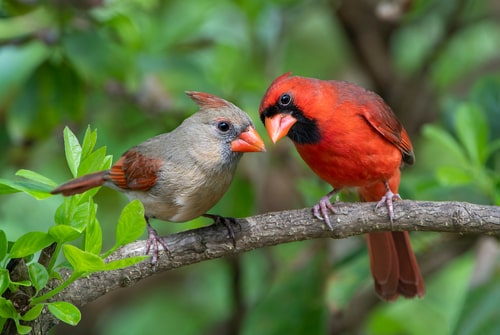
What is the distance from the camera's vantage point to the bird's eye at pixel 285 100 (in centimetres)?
261

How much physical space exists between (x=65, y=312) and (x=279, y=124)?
101 cm

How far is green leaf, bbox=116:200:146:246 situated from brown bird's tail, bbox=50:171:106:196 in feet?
0.36

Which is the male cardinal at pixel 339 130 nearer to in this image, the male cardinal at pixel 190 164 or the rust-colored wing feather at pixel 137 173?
the male cardinal at pixel 190 164

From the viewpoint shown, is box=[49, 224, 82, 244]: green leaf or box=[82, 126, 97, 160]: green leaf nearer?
box=[49, 224, 82, 244]: green leaf

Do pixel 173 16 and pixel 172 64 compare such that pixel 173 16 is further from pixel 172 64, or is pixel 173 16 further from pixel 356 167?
pixel 356 167

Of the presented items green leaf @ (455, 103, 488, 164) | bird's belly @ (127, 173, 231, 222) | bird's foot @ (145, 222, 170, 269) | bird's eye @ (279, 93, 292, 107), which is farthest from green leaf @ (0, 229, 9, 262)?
green leaf @ (455, 103, 488, 164)

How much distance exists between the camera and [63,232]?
186 cm

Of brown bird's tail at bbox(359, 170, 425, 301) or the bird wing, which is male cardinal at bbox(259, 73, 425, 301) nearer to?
the bird wing

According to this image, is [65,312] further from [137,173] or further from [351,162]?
[351,162]

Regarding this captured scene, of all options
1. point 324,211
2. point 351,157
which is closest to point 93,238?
point 324,211

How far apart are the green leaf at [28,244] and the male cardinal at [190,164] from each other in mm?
417

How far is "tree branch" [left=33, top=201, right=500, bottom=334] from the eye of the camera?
2.13 m

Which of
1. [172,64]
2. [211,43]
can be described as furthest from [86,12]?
[211,43]

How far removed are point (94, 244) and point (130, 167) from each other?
46 centimetres
